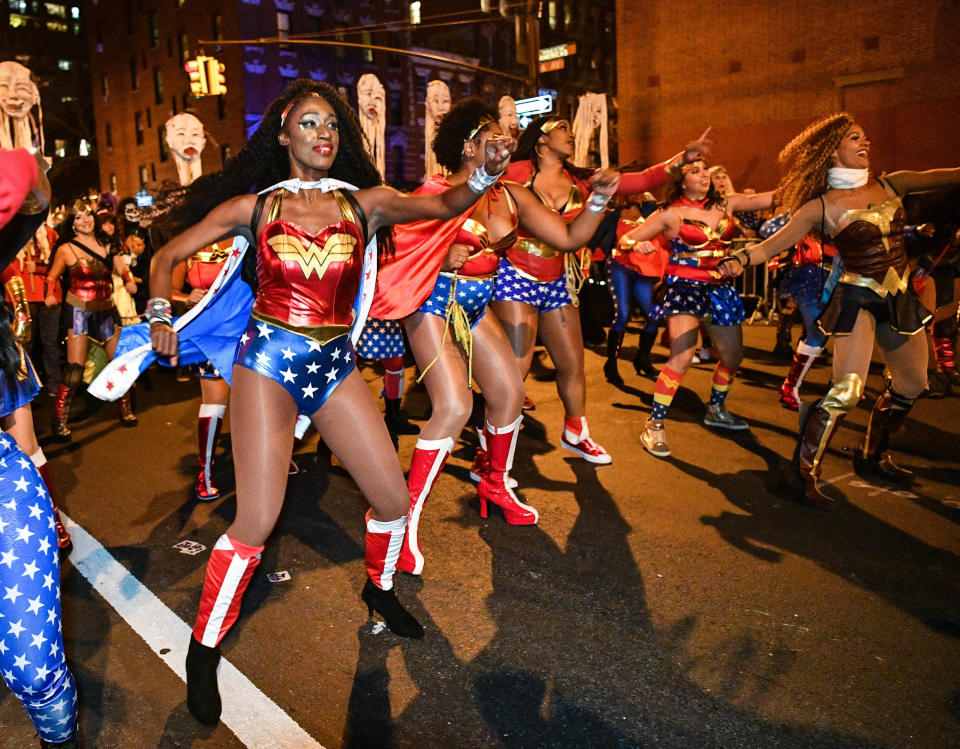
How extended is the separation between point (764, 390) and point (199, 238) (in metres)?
6.49

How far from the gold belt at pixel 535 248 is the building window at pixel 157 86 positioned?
44.3m

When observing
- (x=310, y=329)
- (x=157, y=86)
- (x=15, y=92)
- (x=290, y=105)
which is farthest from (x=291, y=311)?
(x=157, y=86)

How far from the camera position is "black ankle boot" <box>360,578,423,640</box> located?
330 cm

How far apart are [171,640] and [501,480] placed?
2.07 meters

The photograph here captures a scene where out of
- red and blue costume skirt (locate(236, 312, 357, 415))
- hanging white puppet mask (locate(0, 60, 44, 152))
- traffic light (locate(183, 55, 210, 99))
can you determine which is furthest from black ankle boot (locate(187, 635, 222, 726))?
traffic light (locate(183, 55, 210, 99))

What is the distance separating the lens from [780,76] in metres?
18.7

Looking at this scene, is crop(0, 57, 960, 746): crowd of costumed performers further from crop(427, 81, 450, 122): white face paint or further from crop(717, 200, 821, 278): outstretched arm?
crop(427, 81, 450, 122): white face paint

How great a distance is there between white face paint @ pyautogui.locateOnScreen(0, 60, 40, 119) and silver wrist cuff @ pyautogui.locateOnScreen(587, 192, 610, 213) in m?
6.78

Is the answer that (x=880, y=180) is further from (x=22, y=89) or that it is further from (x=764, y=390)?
Result: (x=22, y=89)

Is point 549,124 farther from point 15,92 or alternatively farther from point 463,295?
point 15,92

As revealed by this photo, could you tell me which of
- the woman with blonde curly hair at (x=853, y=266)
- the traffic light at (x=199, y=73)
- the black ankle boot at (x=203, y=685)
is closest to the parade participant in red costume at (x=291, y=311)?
the black ankle boot at (x=203, y=685)

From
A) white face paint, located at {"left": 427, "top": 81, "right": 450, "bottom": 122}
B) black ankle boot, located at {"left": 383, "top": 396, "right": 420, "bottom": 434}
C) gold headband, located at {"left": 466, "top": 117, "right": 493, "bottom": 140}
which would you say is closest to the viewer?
gold headband, located at {"left": 466, "top": 117, "right": 493, "bottom": 140}

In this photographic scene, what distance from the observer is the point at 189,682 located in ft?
9.10

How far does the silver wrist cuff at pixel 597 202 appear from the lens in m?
3.64
